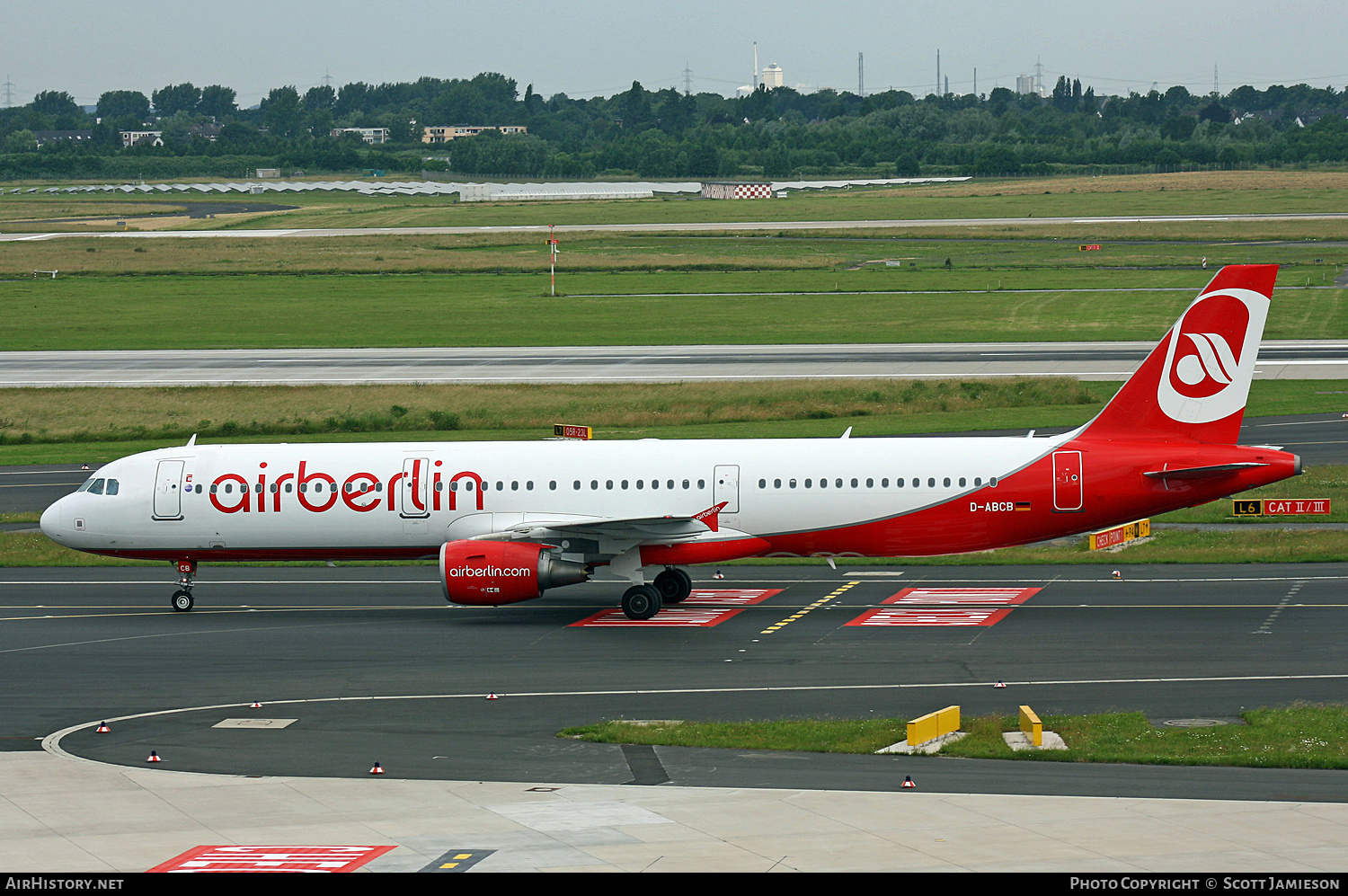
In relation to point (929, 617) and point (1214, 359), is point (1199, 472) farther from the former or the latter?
point (929, 617)

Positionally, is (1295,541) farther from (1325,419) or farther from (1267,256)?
(1267,256)

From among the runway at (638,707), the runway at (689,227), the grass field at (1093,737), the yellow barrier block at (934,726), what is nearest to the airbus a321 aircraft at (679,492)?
the runway at (638,707)

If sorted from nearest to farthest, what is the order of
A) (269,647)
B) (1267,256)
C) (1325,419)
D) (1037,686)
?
(1037,686)
(269,647)
(1325,419)
(1267,256)

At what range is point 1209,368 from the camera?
116 feet

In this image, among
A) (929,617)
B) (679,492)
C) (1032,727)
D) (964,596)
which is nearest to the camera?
(1032,727)

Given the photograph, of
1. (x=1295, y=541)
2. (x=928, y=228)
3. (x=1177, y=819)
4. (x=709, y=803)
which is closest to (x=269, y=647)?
(x=709, y=803)

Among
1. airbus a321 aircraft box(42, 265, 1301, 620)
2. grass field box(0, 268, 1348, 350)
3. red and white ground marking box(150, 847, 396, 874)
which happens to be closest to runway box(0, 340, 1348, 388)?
grass field box(0, 268, 1348, 350)

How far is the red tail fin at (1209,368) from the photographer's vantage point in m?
35.4

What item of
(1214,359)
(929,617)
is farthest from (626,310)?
(1214,359)

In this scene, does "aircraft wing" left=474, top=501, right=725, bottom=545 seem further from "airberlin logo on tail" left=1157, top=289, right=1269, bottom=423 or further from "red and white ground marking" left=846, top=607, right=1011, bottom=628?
"airberlin logo on tail" left=1157, top=289, right=1269, bottom=423

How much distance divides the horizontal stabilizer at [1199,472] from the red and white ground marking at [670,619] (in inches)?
434

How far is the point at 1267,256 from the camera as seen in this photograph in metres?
130

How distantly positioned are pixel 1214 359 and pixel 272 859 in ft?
86.6
